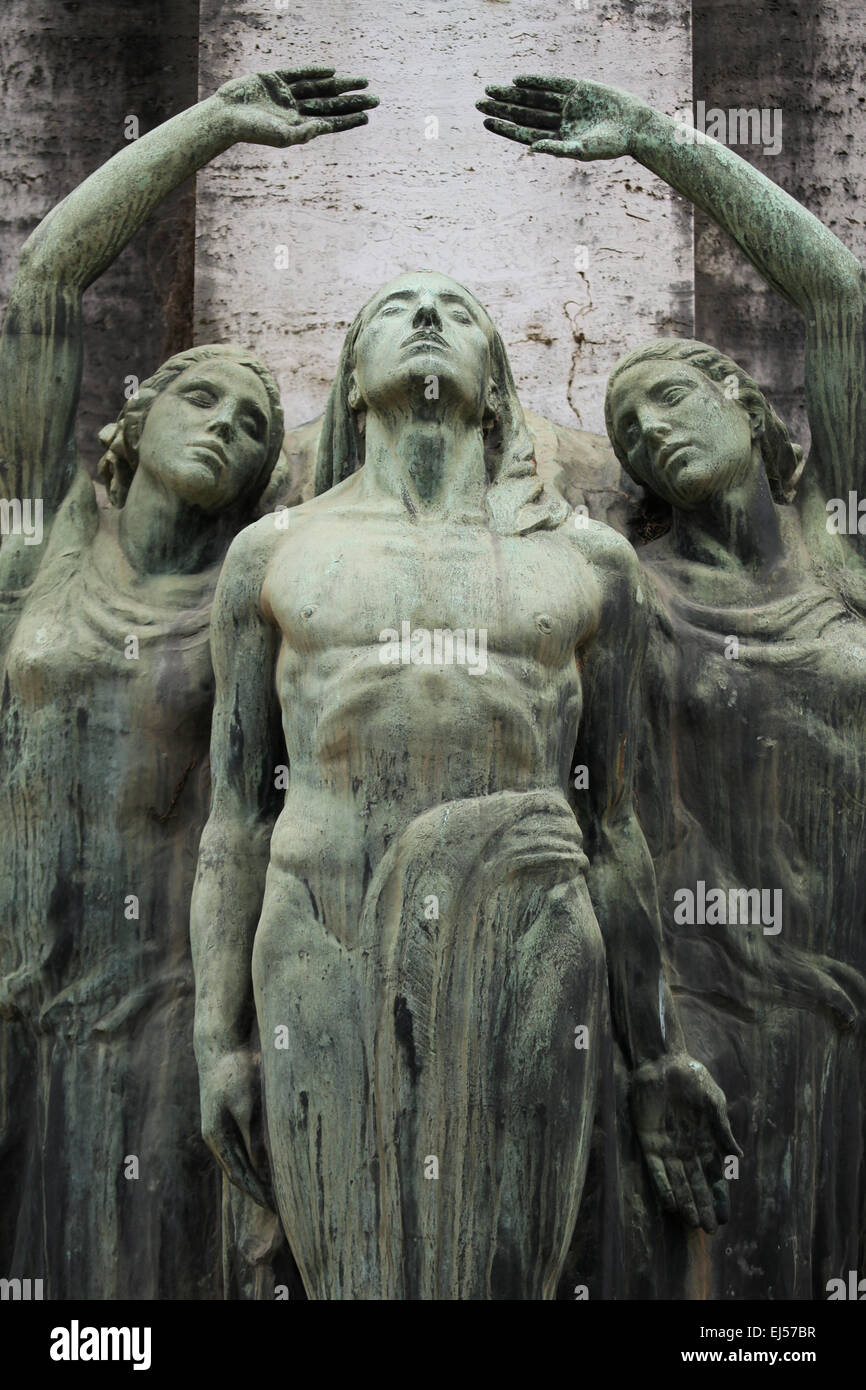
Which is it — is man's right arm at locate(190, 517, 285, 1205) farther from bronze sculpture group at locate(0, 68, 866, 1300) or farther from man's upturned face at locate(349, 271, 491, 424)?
man's upturned face at locate(349, 271, 491, 424)

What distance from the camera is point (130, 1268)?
22.5ft

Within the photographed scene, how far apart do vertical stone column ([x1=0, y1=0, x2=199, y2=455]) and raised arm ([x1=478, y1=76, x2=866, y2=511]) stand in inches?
88.4

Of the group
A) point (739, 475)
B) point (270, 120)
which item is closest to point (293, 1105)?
point (739, 475)

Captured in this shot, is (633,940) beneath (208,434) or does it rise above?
beneath

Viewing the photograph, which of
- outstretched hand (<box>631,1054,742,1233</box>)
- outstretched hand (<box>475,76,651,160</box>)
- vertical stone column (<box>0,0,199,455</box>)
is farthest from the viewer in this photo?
vertical stone column (<box>0,0,199,455</box>)

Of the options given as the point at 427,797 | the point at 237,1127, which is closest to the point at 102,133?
the point at 427,797

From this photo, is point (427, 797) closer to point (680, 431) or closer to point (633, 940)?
point (633, 940)

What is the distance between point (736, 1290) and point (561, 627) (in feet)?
6.19

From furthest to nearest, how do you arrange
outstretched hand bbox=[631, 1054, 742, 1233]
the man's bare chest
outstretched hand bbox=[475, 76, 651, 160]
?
outstretched hand bbox=[475, 76, 651, 160] → outstretched hand bbox=[631, 1054, 742, 1233] → the man's bare chest

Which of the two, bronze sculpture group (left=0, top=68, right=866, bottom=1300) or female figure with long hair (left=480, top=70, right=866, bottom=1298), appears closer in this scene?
bronze sculpture group (left=0, top=68, right=866, bottom=1300)

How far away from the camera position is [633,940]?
668cm

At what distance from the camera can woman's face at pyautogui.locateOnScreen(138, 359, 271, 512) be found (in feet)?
23.6


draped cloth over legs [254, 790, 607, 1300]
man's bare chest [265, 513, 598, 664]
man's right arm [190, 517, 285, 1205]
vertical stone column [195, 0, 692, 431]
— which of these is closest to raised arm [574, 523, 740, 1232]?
man's bare chest [265, 513, 598, 664]

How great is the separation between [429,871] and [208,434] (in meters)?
1.68
